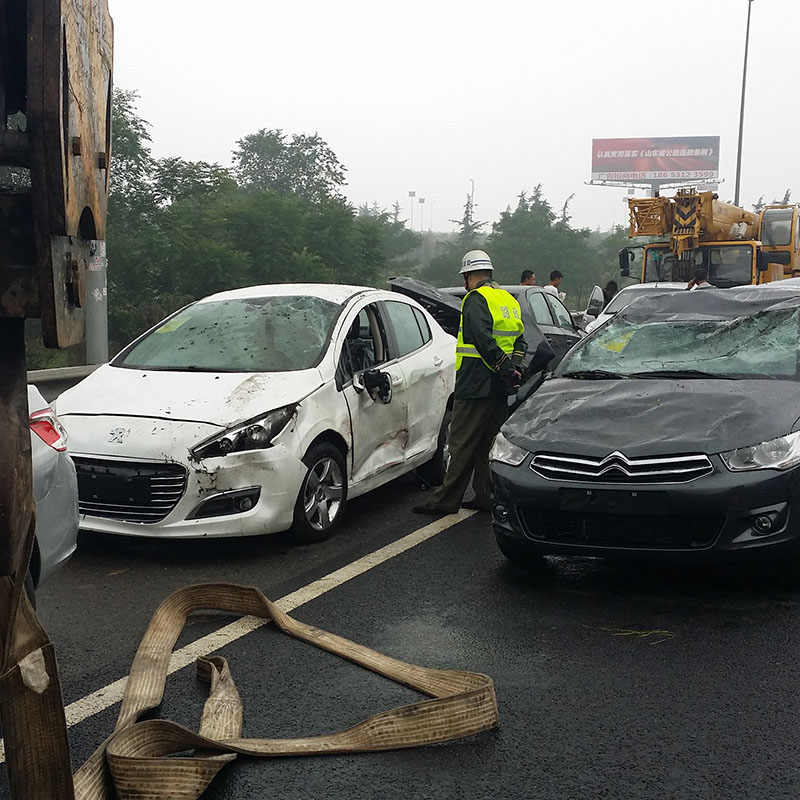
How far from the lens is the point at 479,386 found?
266 inches

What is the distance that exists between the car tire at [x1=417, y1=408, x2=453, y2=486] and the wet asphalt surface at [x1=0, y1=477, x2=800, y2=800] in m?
1.73

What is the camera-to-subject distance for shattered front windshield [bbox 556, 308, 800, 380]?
18.5ft

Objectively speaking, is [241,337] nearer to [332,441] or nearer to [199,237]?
[332,441]

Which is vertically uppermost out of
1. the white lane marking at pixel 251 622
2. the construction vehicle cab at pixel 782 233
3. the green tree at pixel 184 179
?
the green tree at pixel 184 179

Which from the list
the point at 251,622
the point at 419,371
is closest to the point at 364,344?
the point at 419,371

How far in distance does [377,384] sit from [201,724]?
11.5 feet

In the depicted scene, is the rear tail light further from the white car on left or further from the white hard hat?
the white hard hat

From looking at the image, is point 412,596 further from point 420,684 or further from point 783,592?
point 783,592

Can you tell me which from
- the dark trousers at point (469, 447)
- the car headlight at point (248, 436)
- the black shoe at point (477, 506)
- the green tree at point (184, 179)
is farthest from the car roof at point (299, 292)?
the green tree at point (184, 179)

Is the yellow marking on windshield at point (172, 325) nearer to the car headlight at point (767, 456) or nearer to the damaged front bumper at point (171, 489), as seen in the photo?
the damaged front bumper at point (171, 489)

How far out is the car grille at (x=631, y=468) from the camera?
182 inches

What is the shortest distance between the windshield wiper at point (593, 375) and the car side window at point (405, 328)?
62.5 inches

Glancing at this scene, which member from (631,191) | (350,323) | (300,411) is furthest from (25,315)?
(631,191)

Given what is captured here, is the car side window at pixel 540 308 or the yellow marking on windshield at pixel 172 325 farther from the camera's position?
the car side window at pixel 540 308
